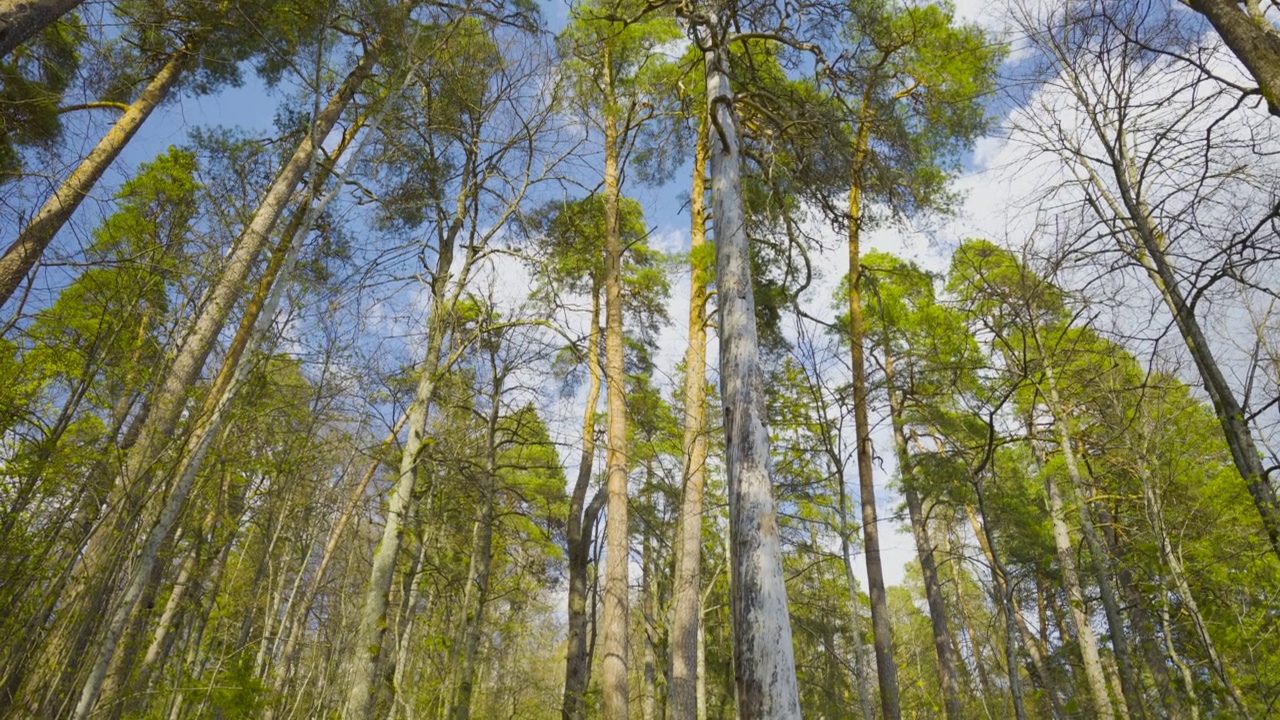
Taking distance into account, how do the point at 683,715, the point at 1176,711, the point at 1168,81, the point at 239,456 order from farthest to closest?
the point at 1176,711, the point at 683,715, the point at 239,456, the point at 1168,81

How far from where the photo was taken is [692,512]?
741 centimetres

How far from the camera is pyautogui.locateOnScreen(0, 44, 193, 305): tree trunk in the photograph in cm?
583

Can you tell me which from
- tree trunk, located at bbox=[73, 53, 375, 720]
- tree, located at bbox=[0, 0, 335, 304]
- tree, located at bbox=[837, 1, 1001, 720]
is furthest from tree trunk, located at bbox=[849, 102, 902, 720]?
tree, located at bbox=[0, 0, 335, 304]

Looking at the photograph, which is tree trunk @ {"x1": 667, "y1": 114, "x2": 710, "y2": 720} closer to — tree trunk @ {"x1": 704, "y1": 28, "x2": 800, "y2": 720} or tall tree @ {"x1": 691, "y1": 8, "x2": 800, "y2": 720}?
tall tree @ {"x1": 691, "y1": 8, "x2": 800, "y2": 720}

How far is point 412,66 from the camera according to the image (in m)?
5.48

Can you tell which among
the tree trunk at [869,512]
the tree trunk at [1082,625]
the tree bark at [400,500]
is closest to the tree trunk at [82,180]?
the tree bark at [400,500]

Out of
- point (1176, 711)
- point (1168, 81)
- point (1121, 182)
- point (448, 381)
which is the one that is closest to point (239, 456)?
point (448, 381)

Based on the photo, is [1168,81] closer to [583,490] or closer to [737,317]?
[737,317]

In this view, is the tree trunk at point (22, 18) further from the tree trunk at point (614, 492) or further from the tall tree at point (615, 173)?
the tree trunk at point (614, 492)

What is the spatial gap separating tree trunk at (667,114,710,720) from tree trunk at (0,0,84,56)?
5.03 m

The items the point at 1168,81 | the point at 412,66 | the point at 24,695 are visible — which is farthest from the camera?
the point at 412,66

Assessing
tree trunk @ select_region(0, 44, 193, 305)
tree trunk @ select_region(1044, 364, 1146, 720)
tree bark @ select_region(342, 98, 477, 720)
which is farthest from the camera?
tree trunk @ select_region(1044, 364, 1146, 720)

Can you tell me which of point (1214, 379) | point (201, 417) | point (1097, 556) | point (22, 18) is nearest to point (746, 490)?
point (1214, 379)

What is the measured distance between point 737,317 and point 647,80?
296 inches
